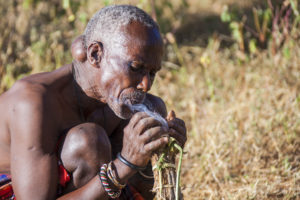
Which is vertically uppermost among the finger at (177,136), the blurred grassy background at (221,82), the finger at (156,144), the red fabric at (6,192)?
the finger at (156,144)

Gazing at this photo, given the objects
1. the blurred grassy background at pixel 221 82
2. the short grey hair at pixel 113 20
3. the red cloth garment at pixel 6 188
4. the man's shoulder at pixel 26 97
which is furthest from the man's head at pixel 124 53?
the blurred grassy background at pixel 221 82

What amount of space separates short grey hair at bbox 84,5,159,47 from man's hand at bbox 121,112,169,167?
1.51 ft

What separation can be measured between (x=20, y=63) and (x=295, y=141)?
2.90 m

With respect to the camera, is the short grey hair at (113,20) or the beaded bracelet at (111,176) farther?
the short grey hair at (113,20)

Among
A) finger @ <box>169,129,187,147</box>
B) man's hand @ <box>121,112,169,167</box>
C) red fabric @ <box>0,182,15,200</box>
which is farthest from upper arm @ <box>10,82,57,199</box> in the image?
finger @ <box>169,129,187,147</box>

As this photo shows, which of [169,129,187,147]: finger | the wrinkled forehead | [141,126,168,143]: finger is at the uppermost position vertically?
the wrinkled forehead

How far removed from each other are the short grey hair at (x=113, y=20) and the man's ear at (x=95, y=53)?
0.04 m

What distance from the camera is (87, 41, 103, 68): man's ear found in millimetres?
2141

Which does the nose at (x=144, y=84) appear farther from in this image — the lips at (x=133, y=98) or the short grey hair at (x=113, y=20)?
the short grey hair at (x=113, y=20)

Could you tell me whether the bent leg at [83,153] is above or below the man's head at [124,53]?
below

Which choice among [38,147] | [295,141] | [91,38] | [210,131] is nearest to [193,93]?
[210,131]

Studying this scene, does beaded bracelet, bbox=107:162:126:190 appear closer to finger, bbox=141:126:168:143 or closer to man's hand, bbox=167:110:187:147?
finger, bbox=141:126:168:143

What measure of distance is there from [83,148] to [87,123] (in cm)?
14

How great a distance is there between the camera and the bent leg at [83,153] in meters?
2.00
